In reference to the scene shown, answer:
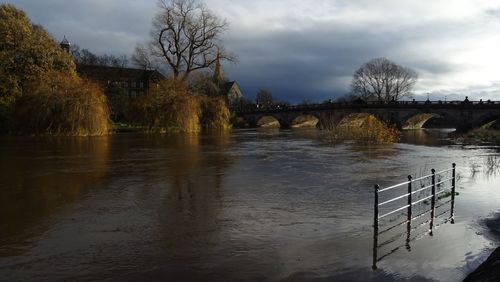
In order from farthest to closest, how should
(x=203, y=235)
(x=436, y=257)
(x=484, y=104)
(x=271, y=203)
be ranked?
1. (x=484, y=104)
2. (x=271, y=203)
3. (x=203, y=235)
4. (x=436, y=257)

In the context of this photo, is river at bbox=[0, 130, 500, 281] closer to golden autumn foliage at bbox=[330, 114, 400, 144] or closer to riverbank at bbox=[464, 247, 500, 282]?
riverbank at bbox=[464, 247, 500, 282]

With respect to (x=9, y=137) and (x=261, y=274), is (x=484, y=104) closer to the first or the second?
(x=9, y=137)

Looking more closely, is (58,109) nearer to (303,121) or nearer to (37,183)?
(37,183)

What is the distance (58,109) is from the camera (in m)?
43.6

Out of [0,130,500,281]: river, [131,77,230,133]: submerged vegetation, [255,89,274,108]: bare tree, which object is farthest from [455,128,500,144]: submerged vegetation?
[255,89,274,108]: bare tree

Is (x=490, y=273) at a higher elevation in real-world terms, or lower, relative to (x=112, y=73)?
lower

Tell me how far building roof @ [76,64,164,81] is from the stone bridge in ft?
75.2

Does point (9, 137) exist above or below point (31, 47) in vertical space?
below

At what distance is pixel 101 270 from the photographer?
7.88m

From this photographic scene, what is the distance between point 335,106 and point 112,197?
7182 cm

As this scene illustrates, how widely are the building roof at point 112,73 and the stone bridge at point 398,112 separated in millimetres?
22917

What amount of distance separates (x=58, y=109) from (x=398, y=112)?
52.4 metres

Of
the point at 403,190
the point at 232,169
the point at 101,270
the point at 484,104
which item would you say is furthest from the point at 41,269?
the point at 484,104

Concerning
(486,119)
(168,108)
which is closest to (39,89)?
(168,108)
